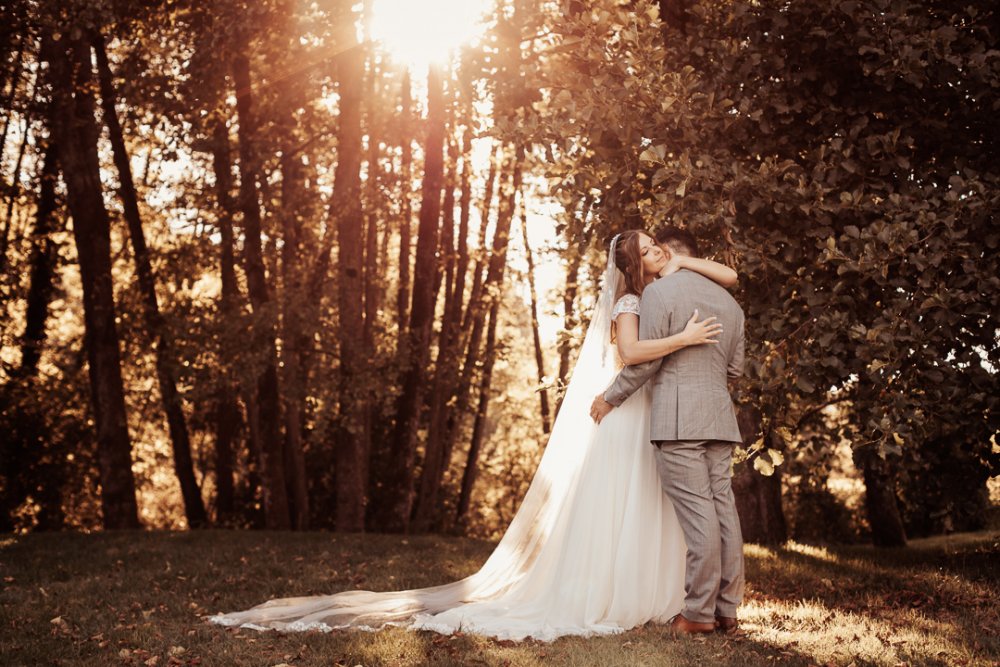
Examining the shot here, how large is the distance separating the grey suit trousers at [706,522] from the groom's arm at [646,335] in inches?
16.9

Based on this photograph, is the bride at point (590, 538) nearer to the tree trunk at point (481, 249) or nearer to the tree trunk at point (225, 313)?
the tree trunk at point (225, 313)

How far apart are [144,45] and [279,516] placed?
7.75 m

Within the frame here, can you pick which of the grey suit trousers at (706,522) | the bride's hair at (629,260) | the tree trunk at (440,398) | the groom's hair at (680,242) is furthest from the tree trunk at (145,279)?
the grey suit trousers at (706,522)

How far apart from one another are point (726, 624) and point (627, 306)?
81.2 inches

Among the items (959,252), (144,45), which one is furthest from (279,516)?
(959,252)

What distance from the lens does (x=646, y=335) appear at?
5.66 m

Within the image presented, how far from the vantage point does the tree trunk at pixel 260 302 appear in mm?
13039

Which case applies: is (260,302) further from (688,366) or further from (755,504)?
(688,366)

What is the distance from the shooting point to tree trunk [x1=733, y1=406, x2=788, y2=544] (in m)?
11.0

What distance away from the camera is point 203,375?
13125 millimetres

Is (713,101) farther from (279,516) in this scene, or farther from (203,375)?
(279,516)

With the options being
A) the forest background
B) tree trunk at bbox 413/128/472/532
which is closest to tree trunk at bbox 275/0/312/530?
the forest background

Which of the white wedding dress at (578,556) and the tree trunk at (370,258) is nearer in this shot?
the white wedding dress at (578,556)

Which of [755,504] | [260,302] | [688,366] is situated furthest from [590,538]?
[260,302]
